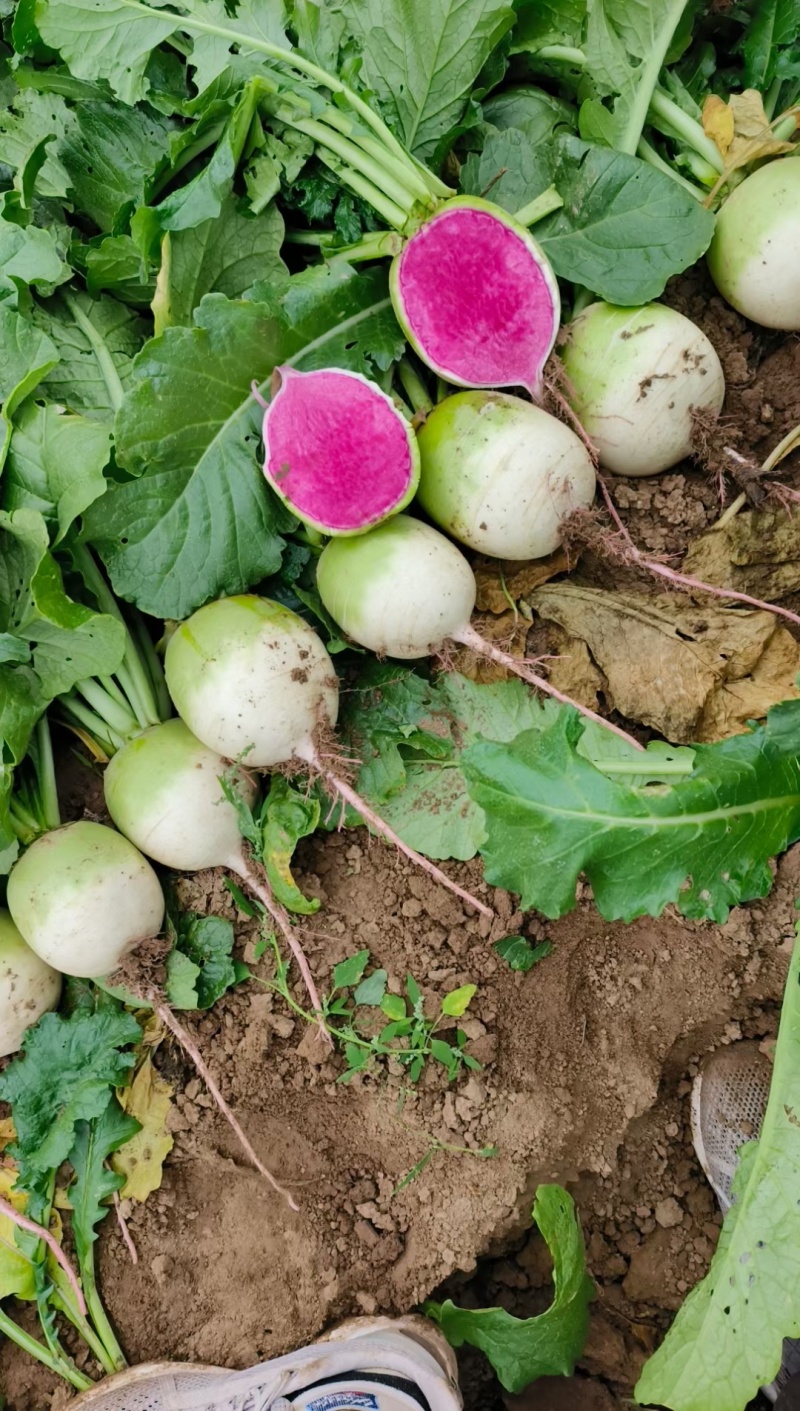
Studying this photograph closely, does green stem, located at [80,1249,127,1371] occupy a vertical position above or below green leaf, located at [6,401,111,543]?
below

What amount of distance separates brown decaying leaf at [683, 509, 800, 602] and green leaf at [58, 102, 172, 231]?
4.28 feet

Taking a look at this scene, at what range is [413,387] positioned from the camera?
202 cm

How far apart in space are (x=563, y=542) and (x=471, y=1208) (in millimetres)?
1273

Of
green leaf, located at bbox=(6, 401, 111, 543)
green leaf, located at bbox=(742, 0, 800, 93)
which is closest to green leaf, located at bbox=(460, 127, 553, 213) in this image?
green leaf, located at bbox=(742, 0, 800, 93)

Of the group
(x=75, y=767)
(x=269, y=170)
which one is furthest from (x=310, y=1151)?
(x=269, y=170)

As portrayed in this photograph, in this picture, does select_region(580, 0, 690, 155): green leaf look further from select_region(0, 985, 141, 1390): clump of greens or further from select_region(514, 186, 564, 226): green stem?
select_region(0, 985, 141, 1390): clump of greens

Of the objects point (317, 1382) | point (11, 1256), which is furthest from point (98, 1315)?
point (317, 1382)

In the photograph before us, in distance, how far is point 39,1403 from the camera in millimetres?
1887

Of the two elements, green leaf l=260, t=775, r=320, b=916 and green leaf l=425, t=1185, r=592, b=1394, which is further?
green leaf l=260, t=775, r=320, b=916

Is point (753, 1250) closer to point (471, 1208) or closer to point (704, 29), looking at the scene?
point (471, 1208)

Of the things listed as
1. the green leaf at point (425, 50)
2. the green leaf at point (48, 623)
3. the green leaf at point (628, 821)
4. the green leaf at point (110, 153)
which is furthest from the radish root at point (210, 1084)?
the green leaf at point (425, 50)

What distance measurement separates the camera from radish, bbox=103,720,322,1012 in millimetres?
1892

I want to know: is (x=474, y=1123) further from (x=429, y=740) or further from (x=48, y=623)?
(x=48, y=623)

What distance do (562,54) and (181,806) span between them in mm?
1668
